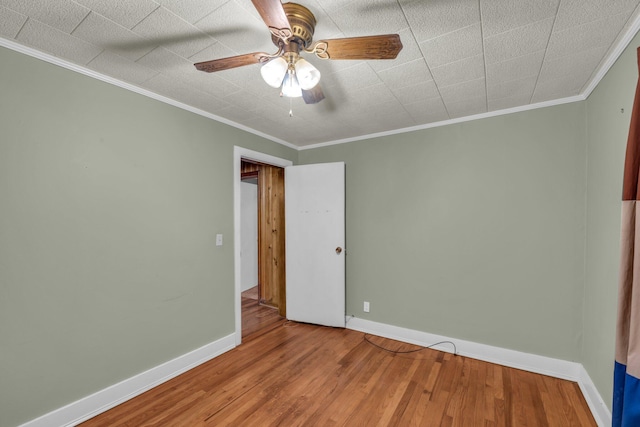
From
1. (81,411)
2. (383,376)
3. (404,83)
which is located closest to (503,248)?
(383,376)

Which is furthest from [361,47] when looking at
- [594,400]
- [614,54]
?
[594,400]

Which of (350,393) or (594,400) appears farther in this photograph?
(350,393)

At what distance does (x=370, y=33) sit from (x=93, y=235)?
224cm

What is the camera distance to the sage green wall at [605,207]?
5.21 ft

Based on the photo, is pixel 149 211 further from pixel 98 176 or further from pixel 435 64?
pixel 435 64

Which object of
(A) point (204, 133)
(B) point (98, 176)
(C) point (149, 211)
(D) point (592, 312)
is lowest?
(D) point (592, 312)

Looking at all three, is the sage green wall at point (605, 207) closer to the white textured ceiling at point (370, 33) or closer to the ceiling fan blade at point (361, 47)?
the white textured ceiling at point (370, 33)

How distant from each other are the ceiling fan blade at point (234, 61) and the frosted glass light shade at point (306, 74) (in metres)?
0.18

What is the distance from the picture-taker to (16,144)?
1.58m

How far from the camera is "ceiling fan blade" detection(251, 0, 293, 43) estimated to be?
98 centimetres

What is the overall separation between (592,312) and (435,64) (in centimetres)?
220

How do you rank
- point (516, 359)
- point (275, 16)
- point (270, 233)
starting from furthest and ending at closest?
point (270, 233) → point (516, 359) → point (275, 16)

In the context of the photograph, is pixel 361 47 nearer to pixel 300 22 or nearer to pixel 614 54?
pixel 300 22

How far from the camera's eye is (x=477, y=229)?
2625mm
